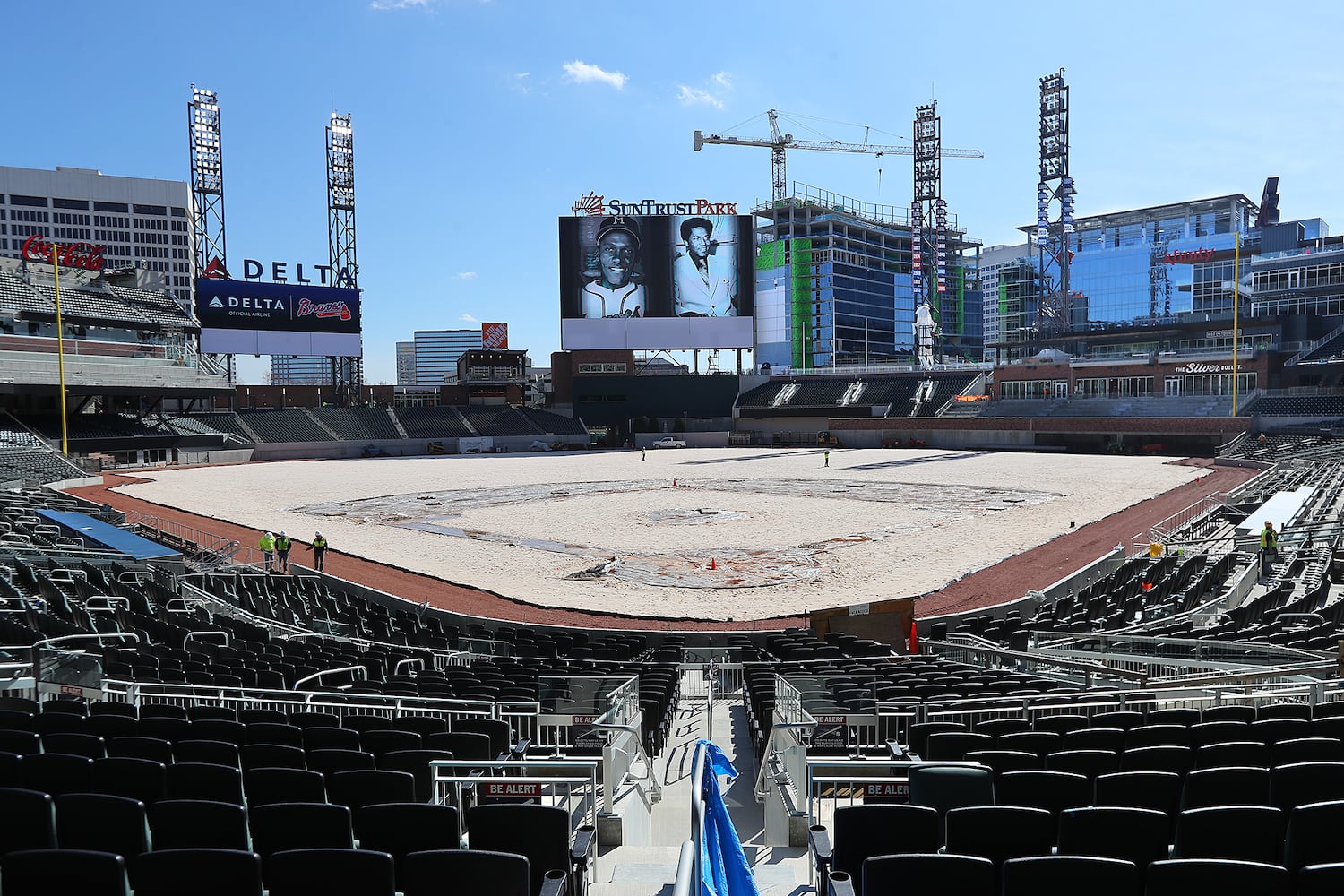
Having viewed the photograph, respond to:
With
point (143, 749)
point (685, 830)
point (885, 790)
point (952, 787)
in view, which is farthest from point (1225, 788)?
point (143, 749)

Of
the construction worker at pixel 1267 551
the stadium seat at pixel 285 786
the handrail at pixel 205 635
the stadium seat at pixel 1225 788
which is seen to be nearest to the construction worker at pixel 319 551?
the handrail at pixel 205 635

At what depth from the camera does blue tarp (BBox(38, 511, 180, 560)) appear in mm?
25766

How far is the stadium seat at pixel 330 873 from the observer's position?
4344mm

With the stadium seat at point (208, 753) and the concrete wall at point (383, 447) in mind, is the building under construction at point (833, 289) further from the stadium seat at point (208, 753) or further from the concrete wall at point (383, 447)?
the stadium seat at point (208, 753)

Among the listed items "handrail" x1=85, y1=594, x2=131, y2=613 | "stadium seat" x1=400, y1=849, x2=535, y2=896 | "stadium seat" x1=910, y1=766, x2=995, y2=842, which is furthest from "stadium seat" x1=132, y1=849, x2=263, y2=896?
"handrail" x1=85, y1=594, x2=131, y2=613

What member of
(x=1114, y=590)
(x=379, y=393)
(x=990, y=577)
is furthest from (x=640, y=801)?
(x=379, y=393)

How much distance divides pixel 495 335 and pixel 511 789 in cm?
9844

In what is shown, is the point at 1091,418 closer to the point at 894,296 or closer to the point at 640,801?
the point at 640,801

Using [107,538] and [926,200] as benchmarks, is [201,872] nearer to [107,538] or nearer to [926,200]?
[107,538]

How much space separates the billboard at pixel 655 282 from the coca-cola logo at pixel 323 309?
23416 mm

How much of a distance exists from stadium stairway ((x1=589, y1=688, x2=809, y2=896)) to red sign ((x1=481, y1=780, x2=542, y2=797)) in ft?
2.65

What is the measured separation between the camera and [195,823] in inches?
211

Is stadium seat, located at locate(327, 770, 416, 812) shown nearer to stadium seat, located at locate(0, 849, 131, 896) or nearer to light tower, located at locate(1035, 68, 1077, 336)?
stadium seat, located at locate(0, 849, 131, 896)

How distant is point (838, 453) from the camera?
8050 cm
